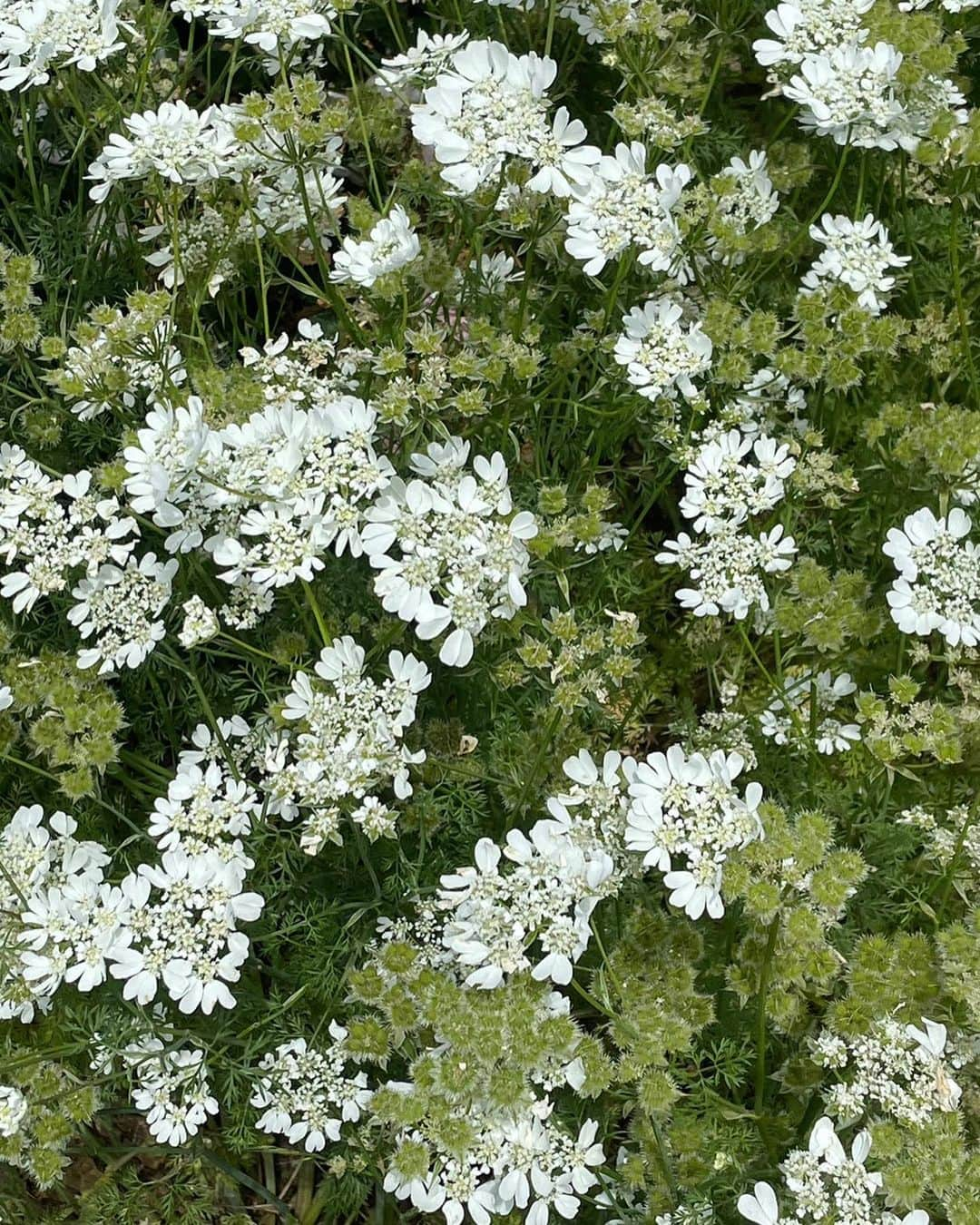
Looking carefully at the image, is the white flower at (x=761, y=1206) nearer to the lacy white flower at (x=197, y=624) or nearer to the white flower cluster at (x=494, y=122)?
the lacy white flower at (x=197, y=624)

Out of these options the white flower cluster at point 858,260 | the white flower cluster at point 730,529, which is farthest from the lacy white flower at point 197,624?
the white flower cluster at point 858,260

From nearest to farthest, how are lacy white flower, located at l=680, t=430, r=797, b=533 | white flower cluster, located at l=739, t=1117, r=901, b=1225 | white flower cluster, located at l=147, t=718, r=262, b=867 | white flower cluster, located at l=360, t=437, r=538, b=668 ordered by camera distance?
white flower cluster, located at l=739, t=1117, r=901, b=1225 → white flower cluster, located at l=360, t=437, r=538, b=668 → white flower cluster, located at l=147, t=718, r=262, b=867 → lacy white flower, located at l=680, t=430, r=797, b=533

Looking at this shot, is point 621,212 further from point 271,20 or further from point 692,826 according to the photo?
point 692,826

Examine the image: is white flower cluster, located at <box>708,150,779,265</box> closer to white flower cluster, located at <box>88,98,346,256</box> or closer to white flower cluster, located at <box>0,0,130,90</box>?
white flower cluster, located at <box>88,98,346,256</box>

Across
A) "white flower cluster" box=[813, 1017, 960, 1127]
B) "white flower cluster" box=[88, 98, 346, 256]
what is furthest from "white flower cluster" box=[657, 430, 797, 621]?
"white flower cluster" box=[88, 98, 346, 256]

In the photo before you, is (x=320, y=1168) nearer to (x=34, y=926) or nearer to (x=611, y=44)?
(x=34, y=926)

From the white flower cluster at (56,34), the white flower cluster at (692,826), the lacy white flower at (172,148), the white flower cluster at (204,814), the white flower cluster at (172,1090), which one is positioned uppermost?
the white flower cluster at (56,34)
